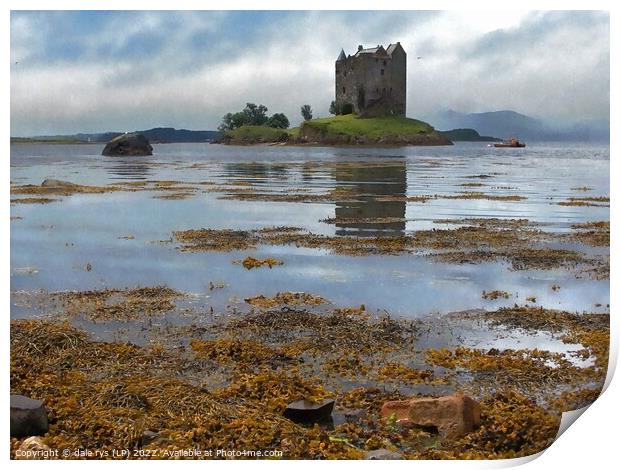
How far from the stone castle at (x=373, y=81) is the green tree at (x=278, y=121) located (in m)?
1.12

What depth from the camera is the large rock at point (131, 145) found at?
15.7 m

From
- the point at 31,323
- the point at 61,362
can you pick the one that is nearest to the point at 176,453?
the point at 61,362

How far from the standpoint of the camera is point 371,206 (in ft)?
81.3

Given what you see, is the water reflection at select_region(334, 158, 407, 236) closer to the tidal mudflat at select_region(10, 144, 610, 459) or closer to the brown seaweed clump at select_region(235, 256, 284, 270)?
the tidal mudflat at select_region(10, 144, 610, 459)

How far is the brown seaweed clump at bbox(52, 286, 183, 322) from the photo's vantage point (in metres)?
11.0

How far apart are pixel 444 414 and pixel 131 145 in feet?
40.4

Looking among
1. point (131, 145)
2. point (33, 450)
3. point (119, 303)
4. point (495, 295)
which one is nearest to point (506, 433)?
point (495, 295)

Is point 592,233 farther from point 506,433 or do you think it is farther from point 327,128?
point 506,433

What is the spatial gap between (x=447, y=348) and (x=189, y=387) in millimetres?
3613

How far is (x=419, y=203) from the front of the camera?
25.9 m

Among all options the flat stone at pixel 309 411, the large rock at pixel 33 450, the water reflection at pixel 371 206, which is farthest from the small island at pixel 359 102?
the large rock at pixel 33 450

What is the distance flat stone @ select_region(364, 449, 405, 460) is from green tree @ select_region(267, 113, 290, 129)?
26.0 ft

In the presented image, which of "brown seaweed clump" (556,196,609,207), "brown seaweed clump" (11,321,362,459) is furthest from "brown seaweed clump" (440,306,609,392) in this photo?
"brown seaweed clump" (556,196,609,207)
